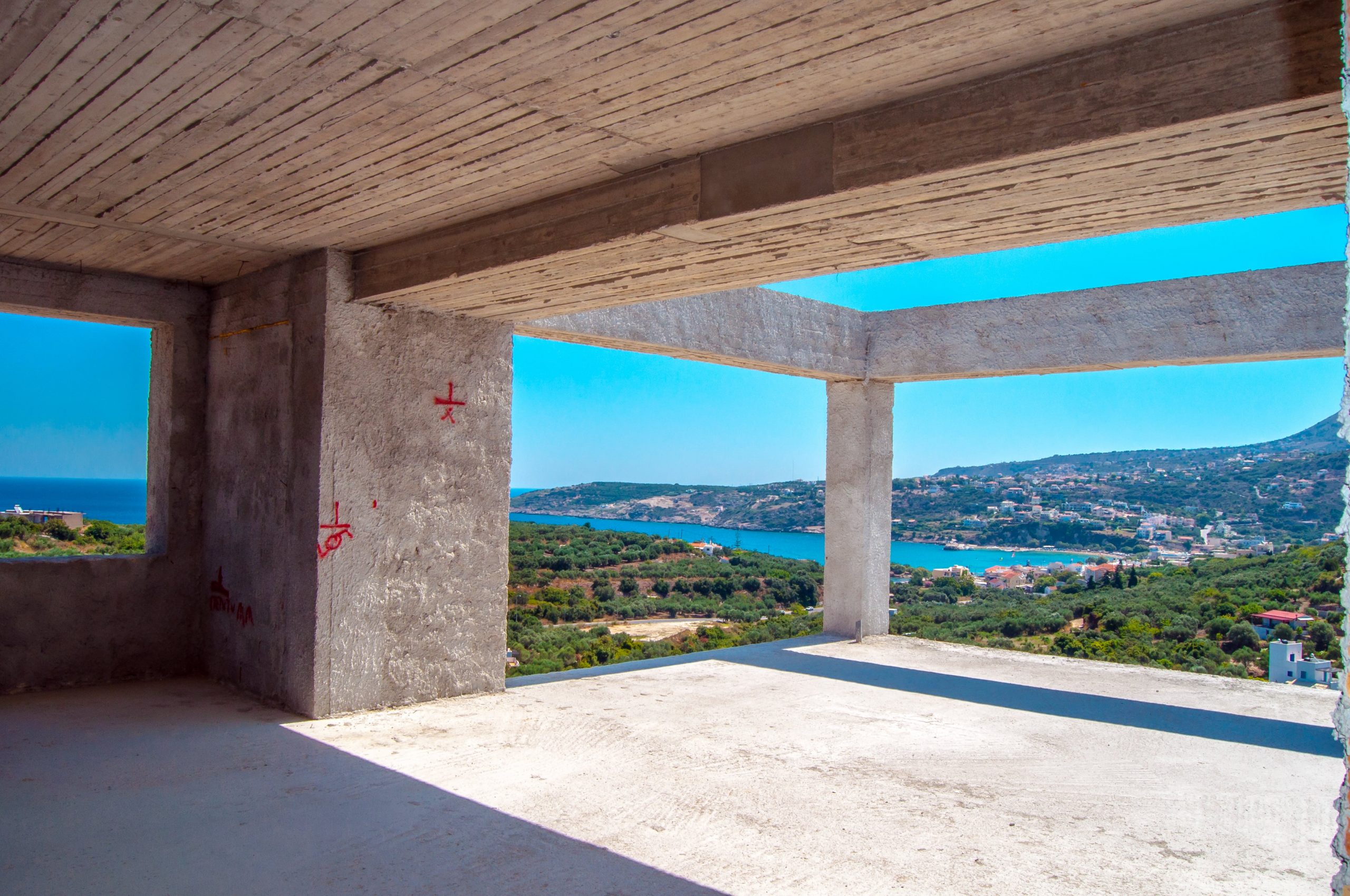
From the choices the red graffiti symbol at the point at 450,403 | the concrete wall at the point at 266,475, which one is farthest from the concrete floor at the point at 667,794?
the red graffiti symbol at the point at 450,403

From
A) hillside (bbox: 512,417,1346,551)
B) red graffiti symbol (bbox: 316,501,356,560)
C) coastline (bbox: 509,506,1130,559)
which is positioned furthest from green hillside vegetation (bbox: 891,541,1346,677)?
red graffiti symbol (bbox: 316,501,356,560)

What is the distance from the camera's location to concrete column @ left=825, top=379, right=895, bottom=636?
9133 millimetres

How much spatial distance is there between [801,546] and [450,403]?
43.5 feet

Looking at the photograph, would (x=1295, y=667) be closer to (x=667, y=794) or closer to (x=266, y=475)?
(x=667, y=794)

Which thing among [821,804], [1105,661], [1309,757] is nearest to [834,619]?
[1105,661]

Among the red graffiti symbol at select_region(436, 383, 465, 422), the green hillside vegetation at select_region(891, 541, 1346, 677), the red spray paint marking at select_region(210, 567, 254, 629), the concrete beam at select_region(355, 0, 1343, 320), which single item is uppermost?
the concrete beam at select_region(355, 0, 1343, 320)

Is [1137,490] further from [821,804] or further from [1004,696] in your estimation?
[821,804]

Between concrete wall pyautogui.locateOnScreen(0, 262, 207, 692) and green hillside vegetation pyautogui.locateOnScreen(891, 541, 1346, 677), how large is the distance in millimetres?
7405

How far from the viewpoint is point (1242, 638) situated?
9.24m

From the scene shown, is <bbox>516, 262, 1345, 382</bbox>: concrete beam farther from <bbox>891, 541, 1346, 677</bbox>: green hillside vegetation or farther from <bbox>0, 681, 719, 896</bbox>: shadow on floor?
<bbox>0, 681, 719, 896</bbox>: shadow on floor

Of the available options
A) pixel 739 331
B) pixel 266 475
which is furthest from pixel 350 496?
pixel 739 331

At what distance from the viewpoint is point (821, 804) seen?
13.7 ft

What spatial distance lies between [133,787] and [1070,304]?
750 cm

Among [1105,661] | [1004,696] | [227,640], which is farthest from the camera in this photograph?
[1105,661]
